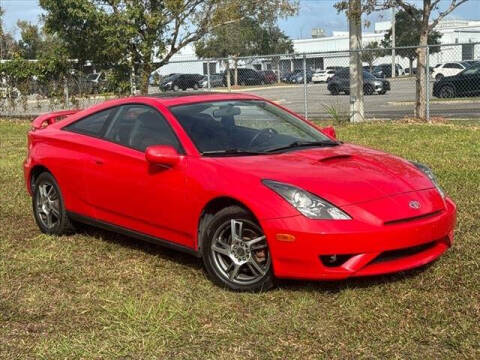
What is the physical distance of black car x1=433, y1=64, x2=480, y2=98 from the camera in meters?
22.8

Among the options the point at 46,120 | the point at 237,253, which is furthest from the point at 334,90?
the point at 237,253

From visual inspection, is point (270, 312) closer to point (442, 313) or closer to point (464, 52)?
point (442, 313)

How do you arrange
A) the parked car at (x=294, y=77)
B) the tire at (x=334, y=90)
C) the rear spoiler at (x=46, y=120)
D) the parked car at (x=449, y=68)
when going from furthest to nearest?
the parked car at (x=449, y=68) → the tire at (x=334, y=90) → the parked car at (x=294, y=77) → the rear spoiler at (x=46, y=120)

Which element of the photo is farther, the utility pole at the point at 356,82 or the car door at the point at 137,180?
the utility pole at the point at 356,82

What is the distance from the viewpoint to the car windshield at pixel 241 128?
191 inches

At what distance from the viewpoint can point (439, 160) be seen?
29.7 feet

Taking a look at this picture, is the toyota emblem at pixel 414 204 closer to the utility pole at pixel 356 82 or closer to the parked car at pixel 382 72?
the utility pole at pixel 356 82

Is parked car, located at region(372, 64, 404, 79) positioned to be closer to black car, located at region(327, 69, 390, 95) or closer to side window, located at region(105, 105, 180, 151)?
black car, located at region(327, 69, 390, 95)

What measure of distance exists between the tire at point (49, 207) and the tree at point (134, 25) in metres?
12.3

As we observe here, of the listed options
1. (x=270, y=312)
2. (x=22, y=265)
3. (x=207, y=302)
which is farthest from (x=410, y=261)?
(x=22, y=265)

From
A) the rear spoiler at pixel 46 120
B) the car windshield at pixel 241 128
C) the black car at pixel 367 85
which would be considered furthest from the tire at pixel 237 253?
the black car at pixel 367 85

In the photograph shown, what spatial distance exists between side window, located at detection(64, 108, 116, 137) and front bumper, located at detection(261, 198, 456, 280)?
216 cm

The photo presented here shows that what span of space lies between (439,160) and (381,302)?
550cm

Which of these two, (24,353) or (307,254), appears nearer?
(24,353)
